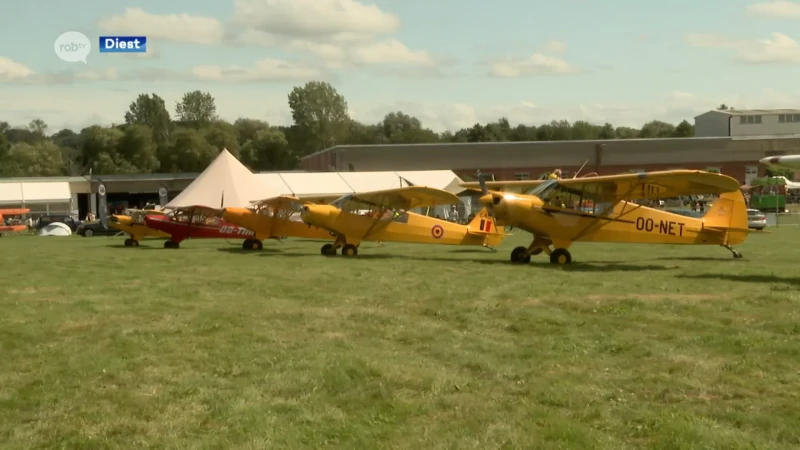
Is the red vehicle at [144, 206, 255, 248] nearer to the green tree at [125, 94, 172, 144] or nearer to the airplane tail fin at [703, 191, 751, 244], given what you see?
the airplane tail fin at [703, 191, 751, 244]

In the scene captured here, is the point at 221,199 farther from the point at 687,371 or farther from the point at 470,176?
the point at 470,176

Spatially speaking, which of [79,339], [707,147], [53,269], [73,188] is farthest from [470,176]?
[79,339]

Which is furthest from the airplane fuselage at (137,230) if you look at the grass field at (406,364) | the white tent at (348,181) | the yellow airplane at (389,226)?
the grass field at (406,364)

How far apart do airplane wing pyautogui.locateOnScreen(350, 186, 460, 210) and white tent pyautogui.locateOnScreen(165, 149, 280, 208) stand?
933 cm

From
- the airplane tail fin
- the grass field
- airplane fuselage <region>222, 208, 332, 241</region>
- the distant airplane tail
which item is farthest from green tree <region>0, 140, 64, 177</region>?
the grass field

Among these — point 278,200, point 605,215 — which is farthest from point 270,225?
point 605,215

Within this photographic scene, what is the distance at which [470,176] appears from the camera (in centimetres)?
6669

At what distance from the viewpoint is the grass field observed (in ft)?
17.3

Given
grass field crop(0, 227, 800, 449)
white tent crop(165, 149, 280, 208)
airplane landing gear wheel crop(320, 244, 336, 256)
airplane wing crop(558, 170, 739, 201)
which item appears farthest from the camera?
white tent crop(165, 149, 280, 208)

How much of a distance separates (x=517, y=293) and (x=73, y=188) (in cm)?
5796

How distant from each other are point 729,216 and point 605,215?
9.72ft

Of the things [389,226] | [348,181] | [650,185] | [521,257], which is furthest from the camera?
[348,181]

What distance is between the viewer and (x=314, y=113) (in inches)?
4311

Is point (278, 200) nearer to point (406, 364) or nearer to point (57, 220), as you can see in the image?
point (406, 364)
